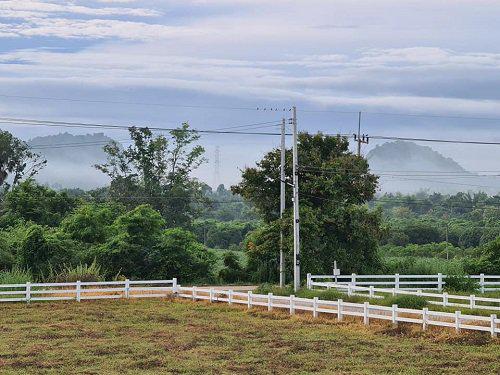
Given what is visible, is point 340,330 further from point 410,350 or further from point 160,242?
point 160,242

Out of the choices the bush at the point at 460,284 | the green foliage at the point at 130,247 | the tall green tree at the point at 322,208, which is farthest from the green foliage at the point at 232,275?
the bush at the point at 460,284

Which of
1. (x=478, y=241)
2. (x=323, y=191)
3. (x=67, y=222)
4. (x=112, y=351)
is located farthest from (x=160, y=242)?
(x=478, y=241)

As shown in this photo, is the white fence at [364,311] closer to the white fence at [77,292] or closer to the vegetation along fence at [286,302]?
the vegetation along fence at [286,302]

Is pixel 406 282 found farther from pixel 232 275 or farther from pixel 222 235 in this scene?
pixel 222 235

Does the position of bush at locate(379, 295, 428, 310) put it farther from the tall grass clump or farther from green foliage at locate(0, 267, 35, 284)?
green foliage at locate(0, 267, 35, 284)

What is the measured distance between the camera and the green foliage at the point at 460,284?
156 feet

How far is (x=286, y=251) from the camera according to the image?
55.3 m

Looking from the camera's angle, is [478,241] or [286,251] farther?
[478,241]

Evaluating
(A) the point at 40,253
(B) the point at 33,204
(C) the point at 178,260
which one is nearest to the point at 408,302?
(C) the point at 178,260

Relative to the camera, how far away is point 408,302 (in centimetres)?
3653

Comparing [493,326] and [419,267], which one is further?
[419,267]

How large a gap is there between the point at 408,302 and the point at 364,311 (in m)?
3.04

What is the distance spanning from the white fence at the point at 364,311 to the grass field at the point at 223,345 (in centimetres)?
49

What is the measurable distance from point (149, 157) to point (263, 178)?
104ft
